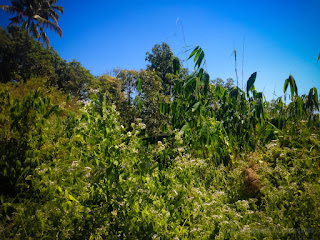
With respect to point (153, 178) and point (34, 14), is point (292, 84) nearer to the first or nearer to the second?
point (153, 178)

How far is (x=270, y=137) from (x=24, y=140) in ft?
9.39

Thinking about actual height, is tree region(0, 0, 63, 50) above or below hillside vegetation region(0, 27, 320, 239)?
above

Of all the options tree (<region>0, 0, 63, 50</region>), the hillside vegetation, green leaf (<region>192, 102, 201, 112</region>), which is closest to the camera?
the hillside vegetation

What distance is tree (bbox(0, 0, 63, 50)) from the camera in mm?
16656

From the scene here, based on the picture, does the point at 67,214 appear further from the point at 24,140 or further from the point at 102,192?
the point at 24,140

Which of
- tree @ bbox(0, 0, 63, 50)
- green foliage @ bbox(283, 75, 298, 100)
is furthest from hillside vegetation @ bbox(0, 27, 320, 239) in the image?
tree @ bbox(0, 0, 63, 50)

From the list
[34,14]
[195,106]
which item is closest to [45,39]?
[34,14]

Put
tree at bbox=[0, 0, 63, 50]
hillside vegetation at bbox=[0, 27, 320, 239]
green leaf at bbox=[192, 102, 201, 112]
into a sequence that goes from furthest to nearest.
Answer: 1. tree at bbox=[0, 0, 63, 50]
2. green leaf at bbox=[192, 102, 201, 112]
3. hillside vegetation at bbox=[0, 27, 320, 239]

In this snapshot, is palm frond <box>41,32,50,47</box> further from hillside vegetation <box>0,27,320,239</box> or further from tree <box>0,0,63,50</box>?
hillside vegetation <box>0,27,320,239</box>

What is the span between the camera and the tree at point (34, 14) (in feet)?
54.6

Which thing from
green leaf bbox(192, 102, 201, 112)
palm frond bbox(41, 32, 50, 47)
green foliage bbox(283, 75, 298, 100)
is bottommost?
green leaf bbox(192, 102, 201, 112)

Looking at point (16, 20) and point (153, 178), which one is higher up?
point (16, 20)

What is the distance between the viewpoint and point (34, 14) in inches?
676

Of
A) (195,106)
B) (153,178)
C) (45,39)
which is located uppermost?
(45,39)
